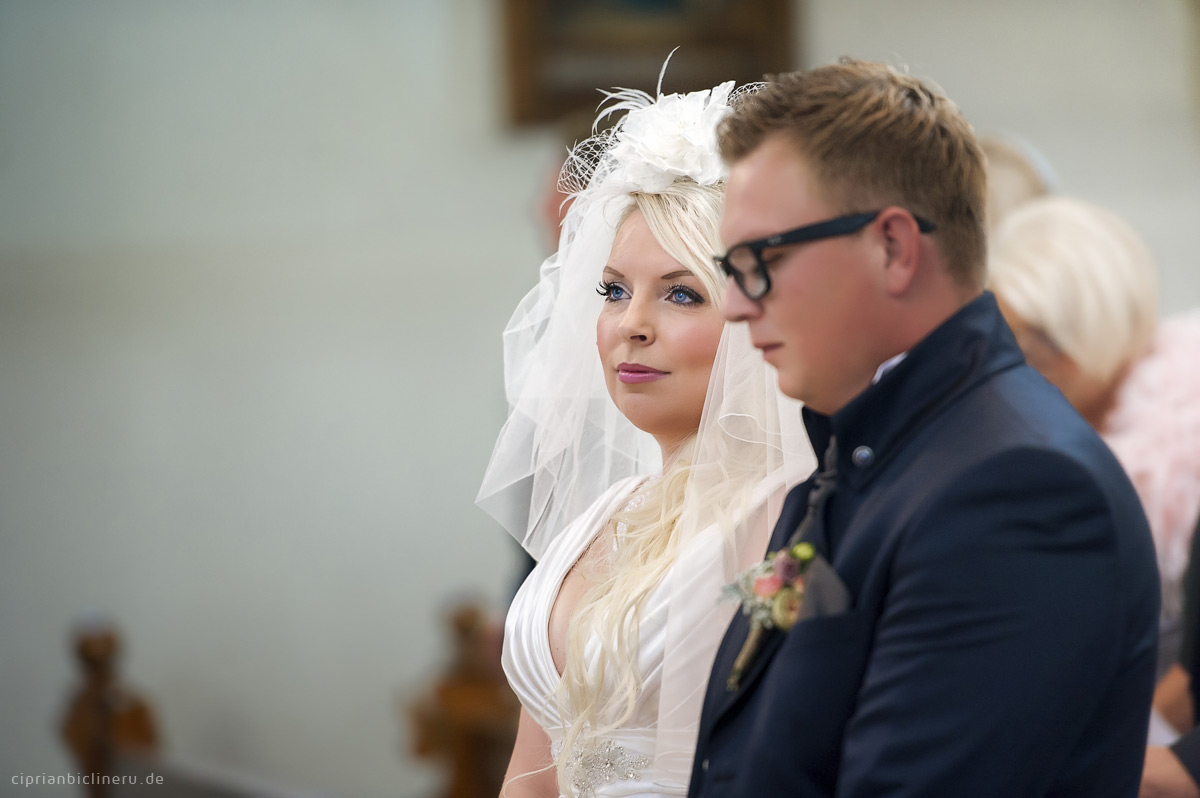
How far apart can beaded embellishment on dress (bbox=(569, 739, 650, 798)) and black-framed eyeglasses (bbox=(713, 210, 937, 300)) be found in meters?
0.86

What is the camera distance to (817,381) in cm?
129

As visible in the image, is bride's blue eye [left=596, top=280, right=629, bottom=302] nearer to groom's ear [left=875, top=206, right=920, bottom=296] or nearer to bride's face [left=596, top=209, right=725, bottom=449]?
bride's face [left=596, top=209, right=725, bottom=449]

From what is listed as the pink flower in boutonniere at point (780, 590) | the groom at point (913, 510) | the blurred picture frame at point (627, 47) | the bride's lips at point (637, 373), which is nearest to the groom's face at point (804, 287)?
the groom at point (913, 510)

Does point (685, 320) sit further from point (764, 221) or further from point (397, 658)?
point (397, 658)

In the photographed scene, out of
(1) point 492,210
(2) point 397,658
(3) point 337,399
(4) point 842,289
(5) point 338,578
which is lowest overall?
(2) point 397,658

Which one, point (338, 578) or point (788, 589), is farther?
point (338, 578)

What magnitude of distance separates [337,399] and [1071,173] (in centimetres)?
367

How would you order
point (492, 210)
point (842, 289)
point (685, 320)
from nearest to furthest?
point (842, 289), point (685, 320), point (492, 210)

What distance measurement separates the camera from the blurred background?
5.86 metres

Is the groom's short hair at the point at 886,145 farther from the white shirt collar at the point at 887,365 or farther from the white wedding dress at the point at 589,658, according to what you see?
the white wedding dress at the point at 589,658

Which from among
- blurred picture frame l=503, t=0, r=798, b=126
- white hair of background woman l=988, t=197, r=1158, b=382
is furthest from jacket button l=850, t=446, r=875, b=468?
blurred picture frame l=503, t=0, r=798, b=126

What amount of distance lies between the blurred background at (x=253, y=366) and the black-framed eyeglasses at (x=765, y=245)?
4521 millimetres

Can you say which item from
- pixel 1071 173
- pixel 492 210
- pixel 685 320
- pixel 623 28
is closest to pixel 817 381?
pixel 685 320

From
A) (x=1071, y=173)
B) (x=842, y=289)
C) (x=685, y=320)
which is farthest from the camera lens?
(x=1071, y=173)
